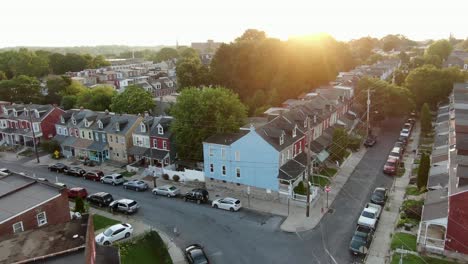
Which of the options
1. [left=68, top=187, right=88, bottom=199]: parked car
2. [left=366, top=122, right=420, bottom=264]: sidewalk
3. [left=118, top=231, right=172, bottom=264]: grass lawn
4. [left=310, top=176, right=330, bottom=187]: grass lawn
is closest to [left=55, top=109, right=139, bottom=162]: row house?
[left=68, top=187, right=88, bottom=199]: parked car

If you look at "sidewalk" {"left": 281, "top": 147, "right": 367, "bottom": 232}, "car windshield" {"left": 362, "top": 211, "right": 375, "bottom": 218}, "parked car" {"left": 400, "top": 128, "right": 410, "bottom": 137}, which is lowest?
"sidewalk" {"left": 281, "top": 147, "right": 367, "bottom": 232}

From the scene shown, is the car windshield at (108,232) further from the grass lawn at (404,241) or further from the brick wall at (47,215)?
the grass lawn at (404,241)

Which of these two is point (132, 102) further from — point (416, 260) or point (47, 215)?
point (416, 260)

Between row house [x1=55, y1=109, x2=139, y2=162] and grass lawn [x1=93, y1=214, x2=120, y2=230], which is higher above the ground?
row house [x1=55, y1=109, x2=139, y2=162]

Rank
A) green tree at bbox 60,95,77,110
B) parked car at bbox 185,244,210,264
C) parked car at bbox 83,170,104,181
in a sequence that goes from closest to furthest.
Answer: parked car at bbox 185,244,210,264
parked car at bbox 83,170,104,181
green tree at bbox 60,95,77,110

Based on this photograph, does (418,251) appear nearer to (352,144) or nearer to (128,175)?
(352,144)

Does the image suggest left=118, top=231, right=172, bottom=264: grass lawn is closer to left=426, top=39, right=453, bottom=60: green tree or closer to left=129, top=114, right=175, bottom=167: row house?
left=129, top=114, right=175, bottom=167: row house
